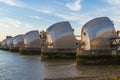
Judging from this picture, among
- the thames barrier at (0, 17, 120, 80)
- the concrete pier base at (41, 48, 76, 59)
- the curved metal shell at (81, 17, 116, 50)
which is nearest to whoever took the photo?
the thames barrier at (0, 17, 120, 80)

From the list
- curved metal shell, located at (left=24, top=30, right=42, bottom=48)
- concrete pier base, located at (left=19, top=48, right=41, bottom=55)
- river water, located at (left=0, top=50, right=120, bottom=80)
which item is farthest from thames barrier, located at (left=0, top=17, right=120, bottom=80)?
curved metal shell, located at (left=24, top=30, right=42, bottom=48)

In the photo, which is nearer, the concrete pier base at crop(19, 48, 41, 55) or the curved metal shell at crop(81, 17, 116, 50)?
the curved metal shell at crop(81, 17, 116, 50)

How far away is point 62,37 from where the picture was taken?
61594mm

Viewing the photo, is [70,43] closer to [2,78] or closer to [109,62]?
[109,62]

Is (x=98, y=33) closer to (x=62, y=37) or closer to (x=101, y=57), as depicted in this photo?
(x=101, y=57)

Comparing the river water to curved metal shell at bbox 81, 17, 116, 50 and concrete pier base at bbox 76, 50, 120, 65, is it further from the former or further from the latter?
curved metal shell at bbox 81, 17, 116, 50

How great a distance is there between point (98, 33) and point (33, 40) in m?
41.5

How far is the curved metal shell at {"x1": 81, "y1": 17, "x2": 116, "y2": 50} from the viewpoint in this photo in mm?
46969

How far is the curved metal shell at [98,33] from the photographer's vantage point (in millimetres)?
46969

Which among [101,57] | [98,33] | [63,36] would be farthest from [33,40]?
[101,57]

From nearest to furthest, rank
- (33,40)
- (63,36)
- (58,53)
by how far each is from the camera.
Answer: (58,53), (63,36), (33,40)

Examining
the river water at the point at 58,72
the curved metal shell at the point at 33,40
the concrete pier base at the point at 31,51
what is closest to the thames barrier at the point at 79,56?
the river water at the point at 58,72

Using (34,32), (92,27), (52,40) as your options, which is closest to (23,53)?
(34,32)

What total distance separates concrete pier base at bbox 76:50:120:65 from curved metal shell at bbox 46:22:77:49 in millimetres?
18652
